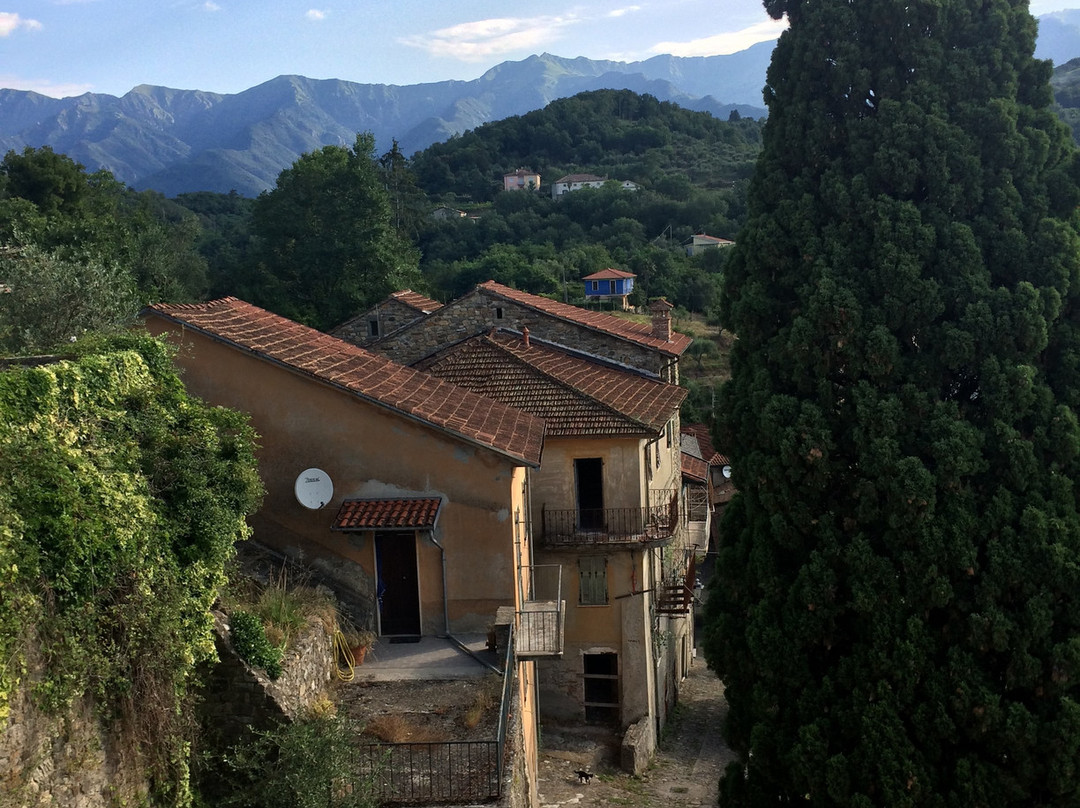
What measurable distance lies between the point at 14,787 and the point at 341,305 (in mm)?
41146

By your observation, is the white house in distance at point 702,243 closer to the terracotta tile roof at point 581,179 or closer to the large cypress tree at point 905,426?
the terracotta tile roof at point 581,179

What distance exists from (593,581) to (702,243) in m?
67.4

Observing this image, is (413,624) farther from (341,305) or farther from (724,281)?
(341,305)

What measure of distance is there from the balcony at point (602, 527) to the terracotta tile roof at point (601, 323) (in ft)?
18.2

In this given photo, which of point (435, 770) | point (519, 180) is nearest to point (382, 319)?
point (435, 770)

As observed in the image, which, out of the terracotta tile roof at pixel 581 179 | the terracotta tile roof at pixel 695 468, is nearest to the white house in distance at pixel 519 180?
the terracotta tile roof at pixel 581 179

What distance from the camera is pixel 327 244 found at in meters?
47.9

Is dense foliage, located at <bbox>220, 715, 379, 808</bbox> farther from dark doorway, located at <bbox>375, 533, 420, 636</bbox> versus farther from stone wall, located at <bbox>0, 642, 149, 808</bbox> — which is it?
dark doorway, located at <bbox>375, 533, 420, 636</bbox>

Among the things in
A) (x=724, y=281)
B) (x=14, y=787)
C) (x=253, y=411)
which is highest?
(x=724, y=281)

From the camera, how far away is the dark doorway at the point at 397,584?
45.8 feet

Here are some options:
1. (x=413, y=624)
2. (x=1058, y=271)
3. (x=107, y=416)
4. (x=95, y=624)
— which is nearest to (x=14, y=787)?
(x=95, y=624)

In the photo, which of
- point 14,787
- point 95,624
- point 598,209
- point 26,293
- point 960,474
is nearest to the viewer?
point 14,787

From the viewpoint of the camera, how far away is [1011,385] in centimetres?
1235

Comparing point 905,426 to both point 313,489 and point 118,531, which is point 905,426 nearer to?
point 313,489
